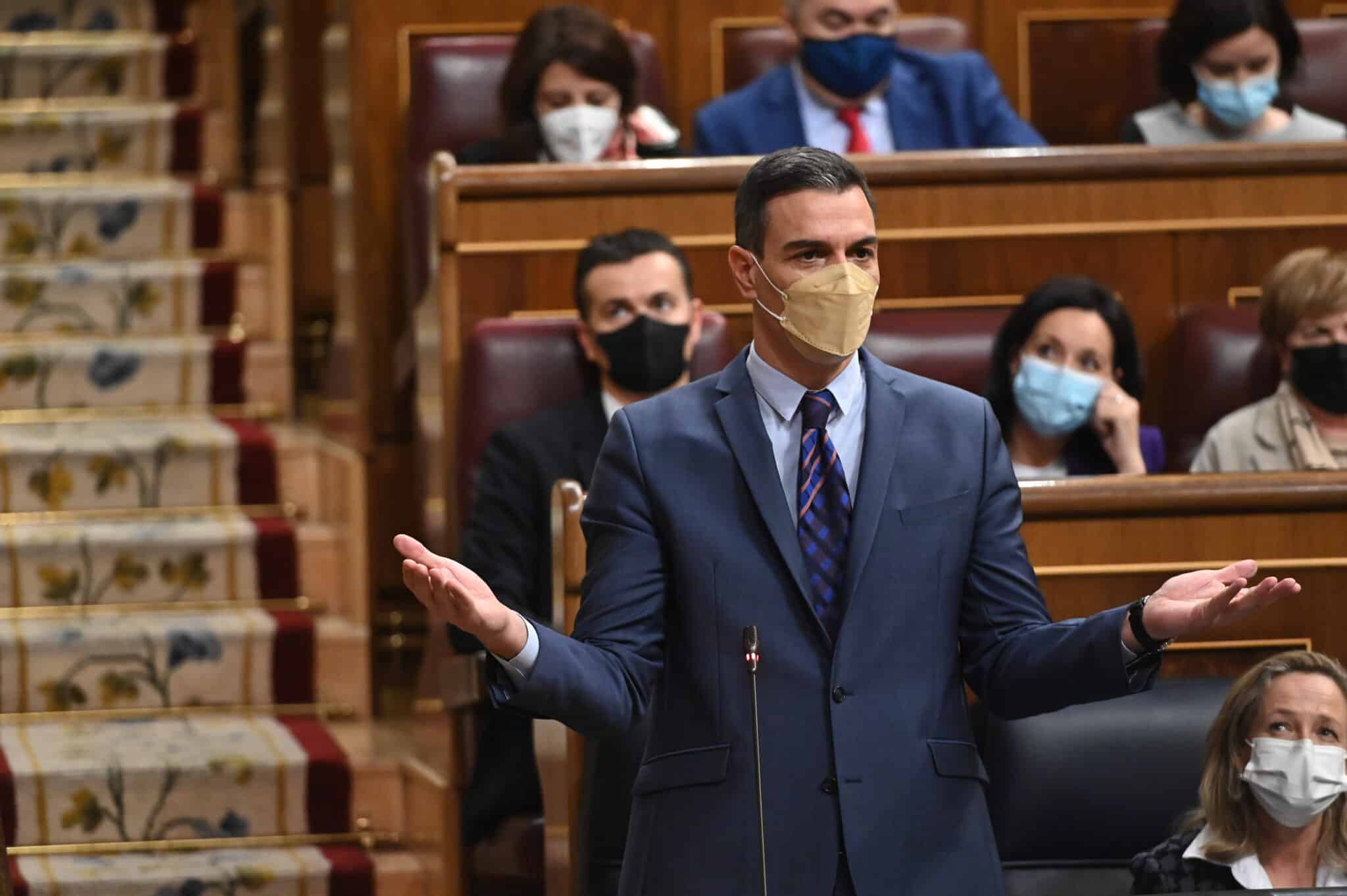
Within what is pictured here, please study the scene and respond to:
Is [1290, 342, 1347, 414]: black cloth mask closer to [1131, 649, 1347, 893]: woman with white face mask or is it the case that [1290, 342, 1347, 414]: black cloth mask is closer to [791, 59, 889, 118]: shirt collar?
[1131, 649, 1347, 893]: woman with white face mask

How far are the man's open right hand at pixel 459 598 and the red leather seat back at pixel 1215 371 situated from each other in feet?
3.08

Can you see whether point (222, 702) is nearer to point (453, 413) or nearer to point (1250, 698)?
point (453, 413)

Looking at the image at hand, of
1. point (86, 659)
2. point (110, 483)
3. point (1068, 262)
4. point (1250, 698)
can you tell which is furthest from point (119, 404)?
point (1250, 698)

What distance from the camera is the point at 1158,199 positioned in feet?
5.53

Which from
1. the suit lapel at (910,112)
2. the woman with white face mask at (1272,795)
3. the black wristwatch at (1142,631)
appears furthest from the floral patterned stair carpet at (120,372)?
the black wristwatch at (1142,631)

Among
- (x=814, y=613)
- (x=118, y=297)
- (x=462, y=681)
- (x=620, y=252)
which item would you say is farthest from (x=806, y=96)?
(x=814, y=613)

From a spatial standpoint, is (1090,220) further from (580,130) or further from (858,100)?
(580,130)

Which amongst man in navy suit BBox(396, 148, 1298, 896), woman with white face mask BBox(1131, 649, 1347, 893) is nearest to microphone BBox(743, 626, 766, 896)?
man in navy suit BBox(396, 148, 1298, 896)

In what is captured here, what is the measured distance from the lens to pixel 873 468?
873mm

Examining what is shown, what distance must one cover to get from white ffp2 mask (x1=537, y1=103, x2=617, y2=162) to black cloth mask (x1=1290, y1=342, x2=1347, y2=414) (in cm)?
61

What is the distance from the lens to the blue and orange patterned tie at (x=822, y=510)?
0.87 metres

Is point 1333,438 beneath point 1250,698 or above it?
above

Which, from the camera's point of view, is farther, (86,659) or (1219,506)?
(86,659)

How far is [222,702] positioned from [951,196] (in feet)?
2.58
